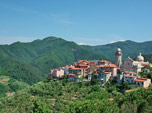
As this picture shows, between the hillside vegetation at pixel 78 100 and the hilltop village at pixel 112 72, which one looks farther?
the hilltop village at pixel 112 72

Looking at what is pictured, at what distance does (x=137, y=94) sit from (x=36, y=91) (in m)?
31.2

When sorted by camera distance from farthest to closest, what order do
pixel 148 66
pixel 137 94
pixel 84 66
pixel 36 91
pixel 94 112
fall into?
pixel 84 66, pixel 148 66, pixel 36 91, pixel 137 94, pixel 94 112

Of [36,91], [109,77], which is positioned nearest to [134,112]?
[109,77]

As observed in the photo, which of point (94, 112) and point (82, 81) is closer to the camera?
point (94, 112)

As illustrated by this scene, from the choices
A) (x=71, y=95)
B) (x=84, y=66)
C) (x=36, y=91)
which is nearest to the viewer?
(x=71, y=95)

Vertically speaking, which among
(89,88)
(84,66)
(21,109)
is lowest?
(21,109)

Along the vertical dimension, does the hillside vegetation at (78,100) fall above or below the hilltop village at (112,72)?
below

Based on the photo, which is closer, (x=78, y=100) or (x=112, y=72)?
(x=78, y=100)

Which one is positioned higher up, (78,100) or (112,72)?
(112,72)

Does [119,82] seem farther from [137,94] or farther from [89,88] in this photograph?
[137,94]

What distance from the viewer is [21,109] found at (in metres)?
45.9

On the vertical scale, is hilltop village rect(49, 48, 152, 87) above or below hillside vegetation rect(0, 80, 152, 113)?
above

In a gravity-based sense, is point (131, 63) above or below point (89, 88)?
above

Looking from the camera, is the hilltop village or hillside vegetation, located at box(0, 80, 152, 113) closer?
hillside vegetation, located at box(0, 80, 152, 113)
